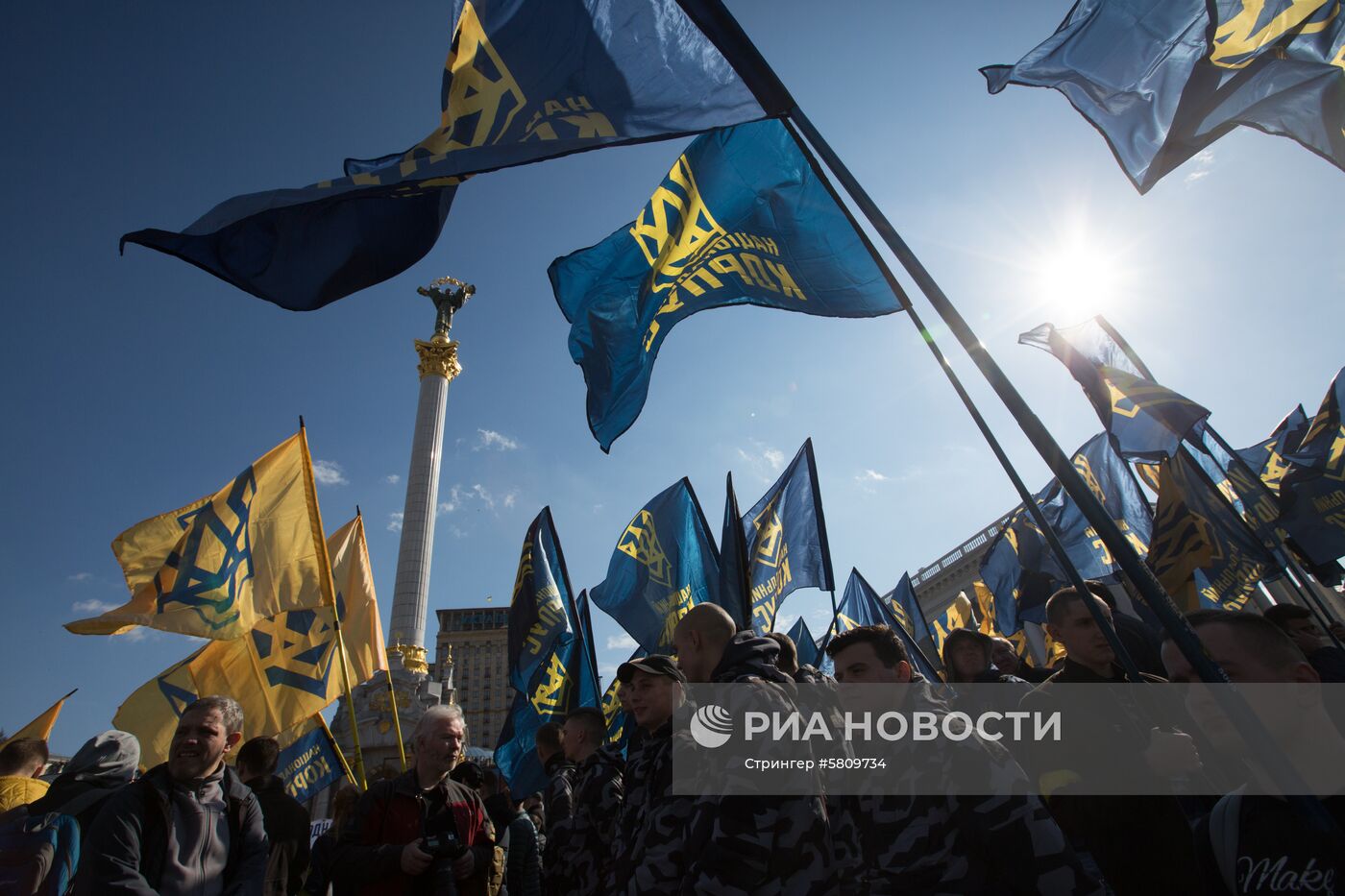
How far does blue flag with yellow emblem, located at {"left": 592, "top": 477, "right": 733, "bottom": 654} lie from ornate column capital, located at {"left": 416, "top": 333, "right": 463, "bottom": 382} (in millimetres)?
32001

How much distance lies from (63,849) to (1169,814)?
15.4 feet

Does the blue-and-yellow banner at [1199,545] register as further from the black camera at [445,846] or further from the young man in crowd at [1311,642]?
the black camera at [445,846]

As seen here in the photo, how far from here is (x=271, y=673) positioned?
373 inches

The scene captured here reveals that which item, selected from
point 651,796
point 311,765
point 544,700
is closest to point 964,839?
point 651,796

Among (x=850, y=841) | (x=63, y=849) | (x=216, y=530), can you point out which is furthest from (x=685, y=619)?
(x=216, y=530)

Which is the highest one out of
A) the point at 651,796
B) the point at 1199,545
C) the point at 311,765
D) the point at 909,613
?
the point at 909,613

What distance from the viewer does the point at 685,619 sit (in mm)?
3035

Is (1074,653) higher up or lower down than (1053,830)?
higher up

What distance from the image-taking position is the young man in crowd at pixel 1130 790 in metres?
2.49

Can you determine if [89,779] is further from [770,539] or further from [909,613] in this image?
[909,613]

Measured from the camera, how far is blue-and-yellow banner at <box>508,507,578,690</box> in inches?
395

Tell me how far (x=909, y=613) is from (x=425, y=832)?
42.7ft

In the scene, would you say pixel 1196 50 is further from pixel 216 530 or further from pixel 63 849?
pixel 216 530

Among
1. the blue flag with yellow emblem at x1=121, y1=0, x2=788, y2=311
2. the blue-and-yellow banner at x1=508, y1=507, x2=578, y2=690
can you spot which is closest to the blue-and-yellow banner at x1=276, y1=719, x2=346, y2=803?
the blue-and-yellow banner at x1=508, y1=507, x2=578, y2=690
